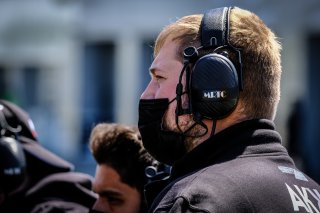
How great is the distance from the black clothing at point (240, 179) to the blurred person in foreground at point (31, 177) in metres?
1.38

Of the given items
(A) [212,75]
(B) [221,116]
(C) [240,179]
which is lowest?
(C) [240,179]

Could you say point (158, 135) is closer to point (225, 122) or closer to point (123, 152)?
point (225, 122)

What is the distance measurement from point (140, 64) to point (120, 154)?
1695cm

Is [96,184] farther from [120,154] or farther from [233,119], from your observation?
[233,119]

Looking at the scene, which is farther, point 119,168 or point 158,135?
point 119,168

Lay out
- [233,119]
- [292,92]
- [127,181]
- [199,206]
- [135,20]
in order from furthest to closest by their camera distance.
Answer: [135,20] < [292,92] < [127,181] < [233,119] < [199,206]

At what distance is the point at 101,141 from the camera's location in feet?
11.6

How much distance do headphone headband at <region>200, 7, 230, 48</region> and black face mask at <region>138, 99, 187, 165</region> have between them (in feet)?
0.77

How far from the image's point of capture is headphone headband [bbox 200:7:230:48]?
2.39 meters

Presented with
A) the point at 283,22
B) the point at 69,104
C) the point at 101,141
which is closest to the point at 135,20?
the point at 69,104

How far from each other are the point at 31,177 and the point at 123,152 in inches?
20.8

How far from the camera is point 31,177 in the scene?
3754 millimetres

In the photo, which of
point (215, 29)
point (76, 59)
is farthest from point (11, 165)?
point (76, 59)

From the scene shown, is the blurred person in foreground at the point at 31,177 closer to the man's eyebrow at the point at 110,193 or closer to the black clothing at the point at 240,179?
the man's eyebrow at the point at 110,193
